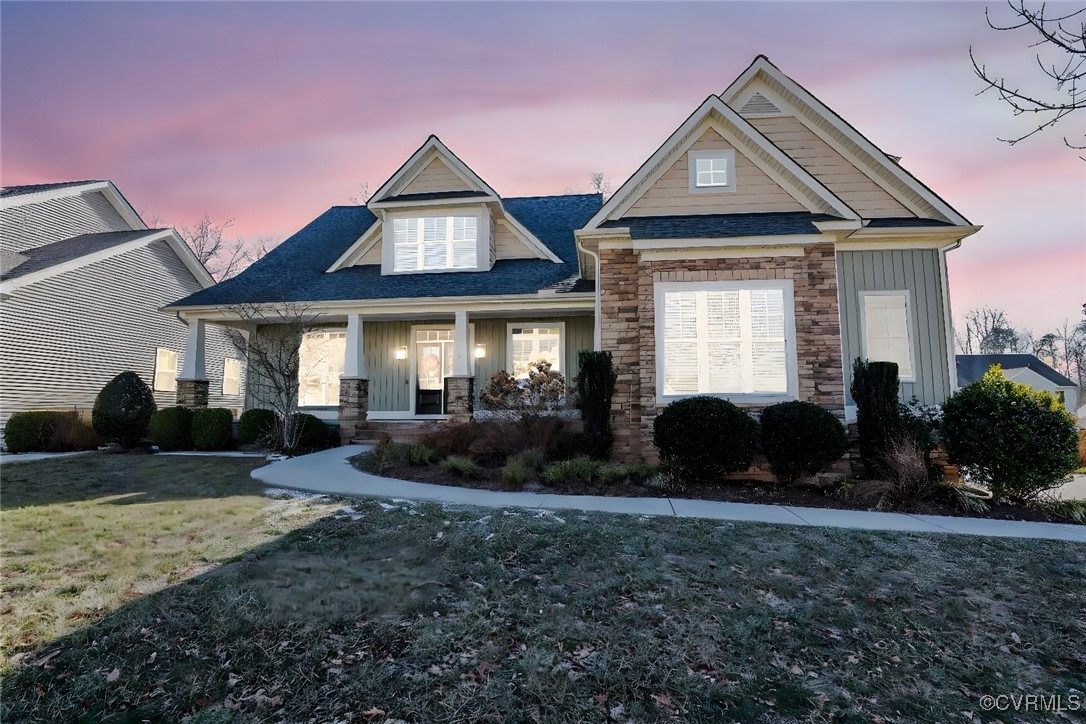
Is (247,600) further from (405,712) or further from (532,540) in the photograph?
(532,540)

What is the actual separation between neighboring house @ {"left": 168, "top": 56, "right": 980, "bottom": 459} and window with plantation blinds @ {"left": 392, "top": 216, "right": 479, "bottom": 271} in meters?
0.04

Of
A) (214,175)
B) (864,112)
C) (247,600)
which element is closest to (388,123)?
(214,175)

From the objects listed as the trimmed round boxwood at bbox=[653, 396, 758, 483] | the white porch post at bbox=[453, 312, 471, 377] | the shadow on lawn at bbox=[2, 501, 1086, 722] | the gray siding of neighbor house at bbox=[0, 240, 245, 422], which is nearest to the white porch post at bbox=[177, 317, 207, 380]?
the gray siding of neighbor house at bbox=[0, 240, 245, 422]

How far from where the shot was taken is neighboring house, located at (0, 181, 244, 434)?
13.6m

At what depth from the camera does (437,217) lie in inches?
550

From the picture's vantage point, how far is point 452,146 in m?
14.2

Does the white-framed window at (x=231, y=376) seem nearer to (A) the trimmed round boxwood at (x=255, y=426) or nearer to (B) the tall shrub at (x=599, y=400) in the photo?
(A) the trimmed round boxwood at (x=255, y=426)

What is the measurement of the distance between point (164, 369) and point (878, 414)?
20580 millimetres

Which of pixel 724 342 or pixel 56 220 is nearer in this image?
Result: pixel 724 342

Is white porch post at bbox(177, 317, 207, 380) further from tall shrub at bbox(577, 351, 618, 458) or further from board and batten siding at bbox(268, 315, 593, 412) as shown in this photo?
tall shrub at bbox(577, 351, 618, 458)

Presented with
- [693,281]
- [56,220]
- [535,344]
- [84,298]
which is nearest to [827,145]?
[693,281]

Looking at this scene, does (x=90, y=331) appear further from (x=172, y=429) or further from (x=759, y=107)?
(x=759, y=107)

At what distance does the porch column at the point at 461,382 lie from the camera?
12086mm

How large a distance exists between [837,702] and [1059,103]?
14.8ft
